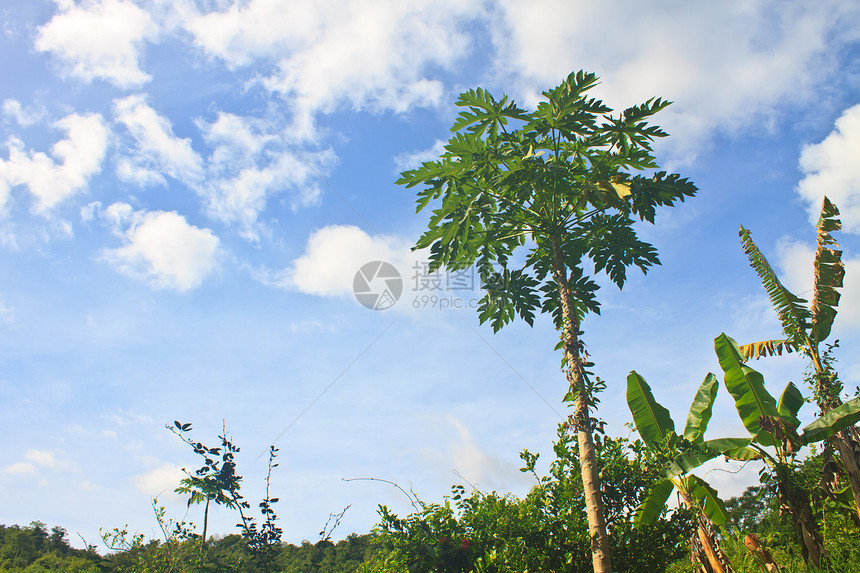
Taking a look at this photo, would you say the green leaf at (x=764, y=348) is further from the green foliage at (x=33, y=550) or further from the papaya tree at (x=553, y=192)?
the green foliage at (x=33, y=550)

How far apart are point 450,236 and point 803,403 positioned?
9.60m

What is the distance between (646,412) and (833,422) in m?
3.50

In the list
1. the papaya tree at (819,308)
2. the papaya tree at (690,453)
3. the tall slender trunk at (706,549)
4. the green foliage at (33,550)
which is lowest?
the green foliage at (33,550)

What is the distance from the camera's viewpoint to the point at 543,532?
22.0ft

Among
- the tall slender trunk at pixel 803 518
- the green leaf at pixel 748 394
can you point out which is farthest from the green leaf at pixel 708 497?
the green leaf at pixel 748 394

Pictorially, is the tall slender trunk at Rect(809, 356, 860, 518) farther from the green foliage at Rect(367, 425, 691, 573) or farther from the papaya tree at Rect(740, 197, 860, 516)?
the green foliage at Rect(367, 425, 691, 573)

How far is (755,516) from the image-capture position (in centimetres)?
2964

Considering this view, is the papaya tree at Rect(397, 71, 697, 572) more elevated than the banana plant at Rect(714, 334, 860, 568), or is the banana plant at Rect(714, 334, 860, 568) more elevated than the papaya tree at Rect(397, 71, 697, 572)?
the papaya tree at Rect(397, 71, 697, 572)

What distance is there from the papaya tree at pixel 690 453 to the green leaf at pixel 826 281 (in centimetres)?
375

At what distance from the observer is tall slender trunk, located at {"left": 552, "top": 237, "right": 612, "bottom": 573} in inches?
236

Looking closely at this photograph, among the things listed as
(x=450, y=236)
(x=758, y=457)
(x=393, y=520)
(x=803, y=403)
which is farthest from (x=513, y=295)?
(x=803, y=403)

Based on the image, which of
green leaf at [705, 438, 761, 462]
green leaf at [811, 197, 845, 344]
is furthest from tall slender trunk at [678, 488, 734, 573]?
green leaf at [811, 197, 845, 344]

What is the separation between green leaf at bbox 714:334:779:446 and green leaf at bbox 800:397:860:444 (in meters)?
0.64

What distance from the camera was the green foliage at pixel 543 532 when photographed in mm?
6457
